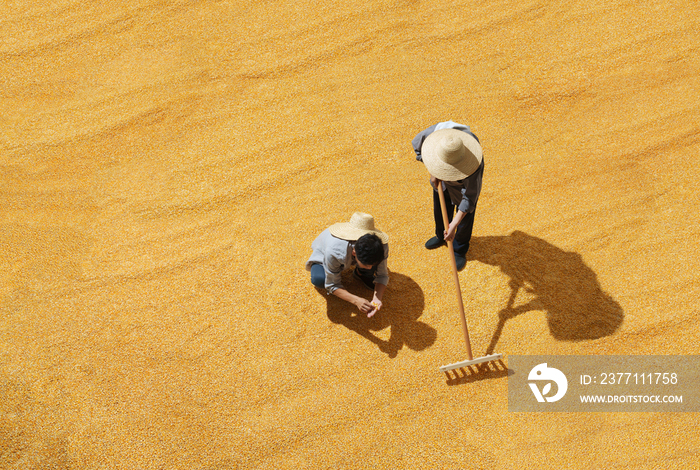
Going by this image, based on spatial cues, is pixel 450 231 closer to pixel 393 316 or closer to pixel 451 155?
pixel 451 155

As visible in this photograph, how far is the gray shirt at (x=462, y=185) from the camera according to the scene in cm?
310

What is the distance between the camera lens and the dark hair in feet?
9.52

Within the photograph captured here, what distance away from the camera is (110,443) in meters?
3.11

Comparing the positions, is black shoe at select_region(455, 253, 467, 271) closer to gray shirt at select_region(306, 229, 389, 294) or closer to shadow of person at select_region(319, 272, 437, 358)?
shadow of person at select_region(319, 272, 437, 358)

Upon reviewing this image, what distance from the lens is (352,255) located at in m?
3.17

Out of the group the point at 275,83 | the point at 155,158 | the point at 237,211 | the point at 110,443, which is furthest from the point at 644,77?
the point at 110,443

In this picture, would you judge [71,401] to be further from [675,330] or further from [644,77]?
[644,77]

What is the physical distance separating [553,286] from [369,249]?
159cm

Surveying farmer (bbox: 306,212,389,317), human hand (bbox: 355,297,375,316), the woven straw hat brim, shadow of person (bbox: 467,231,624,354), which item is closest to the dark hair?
farmer (bbox: 306,212,389,317)

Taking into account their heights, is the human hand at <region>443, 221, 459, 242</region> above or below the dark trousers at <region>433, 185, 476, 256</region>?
above

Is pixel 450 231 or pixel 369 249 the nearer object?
pixel 369 249

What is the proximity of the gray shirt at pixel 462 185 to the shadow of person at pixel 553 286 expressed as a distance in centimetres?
66

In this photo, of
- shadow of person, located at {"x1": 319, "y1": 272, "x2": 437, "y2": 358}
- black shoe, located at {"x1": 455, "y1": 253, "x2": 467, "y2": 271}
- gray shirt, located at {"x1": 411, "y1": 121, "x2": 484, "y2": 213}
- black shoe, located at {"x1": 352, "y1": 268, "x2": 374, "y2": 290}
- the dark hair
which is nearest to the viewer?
the dark hair

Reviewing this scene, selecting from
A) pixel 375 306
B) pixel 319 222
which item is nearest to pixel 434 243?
pixel 375 306
